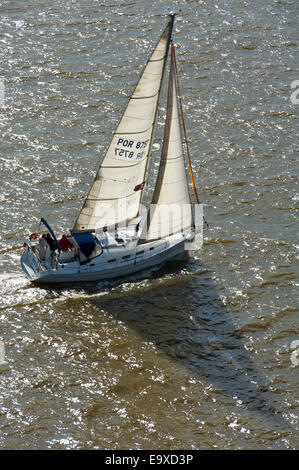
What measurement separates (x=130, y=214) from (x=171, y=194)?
87.2 inches

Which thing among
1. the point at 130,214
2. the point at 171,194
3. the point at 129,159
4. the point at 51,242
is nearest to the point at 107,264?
the point at 51,242

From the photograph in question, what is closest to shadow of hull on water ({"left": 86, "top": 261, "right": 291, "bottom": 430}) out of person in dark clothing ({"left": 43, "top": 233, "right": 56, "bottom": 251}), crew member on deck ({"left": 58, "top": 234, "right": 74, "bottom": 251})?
crew member on deck ({"left": 58, "top": 234, "right": 74, "bottom": 251})

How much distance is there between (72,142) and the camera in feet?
142

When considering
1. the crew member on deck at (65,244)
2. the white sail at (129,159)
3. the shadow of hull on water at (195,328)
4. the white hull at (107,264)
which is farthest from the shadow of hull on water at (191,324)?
the white sail at (129,159)

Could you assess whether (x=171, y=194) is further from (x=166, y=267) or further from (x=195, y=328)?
(x=195, y=328)

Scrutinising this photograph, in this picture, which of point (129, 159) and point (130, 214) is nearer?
point (129, 159)

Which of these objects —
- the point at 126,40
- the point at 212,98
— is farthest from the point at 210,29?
the point at 212,98

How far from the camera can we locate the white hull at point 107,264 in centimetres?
3269

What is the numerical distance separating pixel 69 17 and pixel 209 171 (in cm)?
2324

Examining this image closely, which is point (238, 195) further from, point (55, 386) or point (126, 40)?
point (126, 40)

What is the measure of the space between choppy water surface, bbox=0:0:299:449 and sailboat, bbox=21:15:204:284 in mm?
962

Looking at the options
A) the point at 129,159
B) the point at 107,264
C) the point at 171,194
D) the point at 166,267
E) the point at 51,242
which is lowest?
the point at 166,267

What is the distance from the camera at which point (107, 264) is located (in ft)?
109

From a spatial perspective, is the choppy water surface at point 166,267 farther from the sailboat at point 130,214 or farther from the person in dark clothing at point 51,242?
the person in dark clothing at point 51,242
